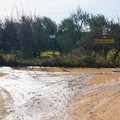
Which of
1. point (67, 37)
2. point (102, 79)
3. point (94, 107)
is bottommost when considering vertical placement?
point (94, 107)

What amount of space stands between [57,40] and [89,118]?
4675 centimetres

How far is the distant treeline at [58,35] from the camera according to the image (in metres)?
35.2

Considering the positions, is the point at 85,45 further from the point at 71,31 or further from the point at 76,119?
the point at 76,119

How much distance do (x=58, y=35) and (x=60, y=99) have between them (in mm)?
Result: 44618

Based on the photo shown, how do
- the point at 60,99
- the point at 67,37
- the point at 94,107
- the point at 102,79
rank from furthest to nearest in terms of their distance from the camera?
the point at 67,37
the point at 102,79
the point at 60,99
the point at 94,107

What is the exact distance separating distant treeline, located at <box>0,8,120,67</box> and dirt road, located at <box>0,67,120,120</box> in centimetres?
1324

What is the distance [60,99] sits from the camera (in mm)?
14062

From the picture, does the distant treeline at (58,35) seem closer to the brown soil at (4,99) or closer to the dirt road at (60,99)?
the dirt road at (60,99)

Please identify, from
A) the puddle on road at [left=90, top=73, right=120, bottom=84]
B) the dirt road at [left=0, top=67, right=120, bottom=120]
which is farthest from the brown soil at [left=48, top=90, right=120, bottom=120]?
the puddle on road at [left=90, top=73, right=120, bottom=84]

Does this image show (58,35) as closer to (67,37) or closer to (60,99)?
(67,37)

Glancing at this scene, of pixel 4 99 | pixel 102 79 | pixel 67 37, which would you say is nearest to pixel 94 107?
pixel 4 99

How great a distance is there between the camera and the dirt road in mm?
11141

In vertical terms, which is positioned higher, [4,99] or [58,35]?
[58,35]

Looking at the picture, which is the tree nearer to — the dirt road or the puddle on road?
the puddle on road
